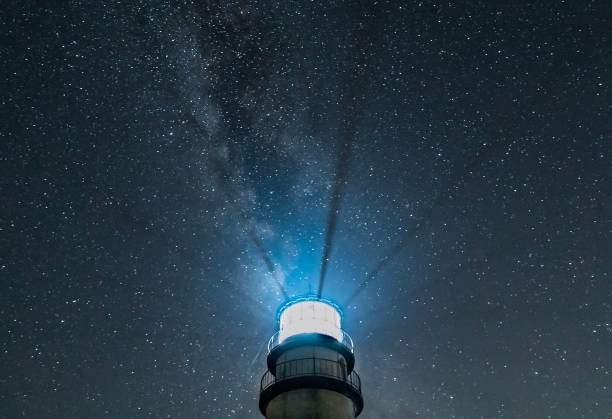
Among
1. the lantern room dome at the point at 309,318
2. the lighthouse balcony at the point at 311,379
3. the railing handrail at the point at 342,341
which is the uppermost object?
the lantern room dome at the point at 309,318

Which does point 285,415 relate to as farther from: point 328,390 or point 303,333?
point 303,333

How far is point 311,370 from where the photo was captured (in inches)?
607

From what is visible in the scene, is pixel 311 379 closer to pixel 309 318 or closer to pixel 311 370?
pixel 311 370

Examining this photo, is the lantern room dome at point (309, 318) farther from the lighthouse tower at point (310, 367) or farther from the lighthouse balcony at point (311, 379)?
the lighthouse balcony at point (311, 379)

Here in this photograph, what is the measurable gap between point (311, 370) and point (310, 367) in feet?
0.38

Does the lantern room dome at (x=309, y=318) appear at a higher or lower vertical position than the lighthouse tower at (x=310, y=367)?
higher

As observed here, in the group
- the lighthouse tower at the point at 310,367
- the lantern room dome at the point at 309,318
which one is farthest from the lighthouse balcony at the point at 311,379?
the lantern room dome at the point at 309,318

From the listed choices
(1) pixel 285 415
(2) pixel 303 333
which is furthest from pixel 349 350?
(1) pixel 285 415

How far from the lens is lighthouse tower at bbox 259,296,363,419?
14.8 m

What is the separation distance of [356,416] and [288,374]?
2.58 m

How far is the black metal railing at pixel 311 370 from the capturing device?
50.5ft

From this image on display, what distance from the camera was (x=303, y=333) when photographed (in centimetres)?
1656

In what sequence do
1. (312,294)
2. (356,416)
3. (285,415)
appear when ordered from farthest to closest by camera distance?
(312,294) → (356,416) → (285,415)

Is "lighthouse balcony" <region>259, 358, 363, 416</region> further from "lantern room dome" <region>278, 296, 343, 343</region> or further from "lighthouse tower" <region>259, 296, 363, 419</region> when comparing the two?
"lantern room dome" <region>278, 296, 343, 343</region>
